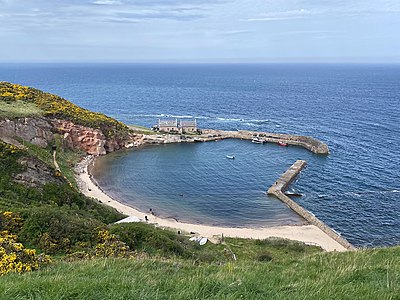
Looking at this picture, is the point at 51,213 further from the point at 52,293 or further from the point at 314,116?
the point at 314,116

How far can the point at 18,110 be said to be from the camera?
2338 inches

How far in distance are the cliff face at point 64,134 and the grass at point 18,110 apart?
1161 millimetres

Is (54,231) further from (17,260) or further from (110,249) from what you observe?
(17,260)

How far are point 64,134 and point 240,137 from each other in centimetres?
3762

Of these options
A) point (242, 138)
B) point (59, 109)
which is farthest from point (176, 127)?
point (59, 109)

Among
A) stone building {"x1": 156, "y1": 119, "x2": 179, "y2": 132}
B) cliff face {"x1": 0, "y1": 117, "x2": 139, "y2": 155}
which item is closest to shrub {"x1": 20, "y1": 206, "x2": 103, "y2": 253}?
cliff face {"x1": 0, "y1": 117, "x2": 139, "y2": 155}

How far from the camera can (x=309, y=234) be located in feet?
128

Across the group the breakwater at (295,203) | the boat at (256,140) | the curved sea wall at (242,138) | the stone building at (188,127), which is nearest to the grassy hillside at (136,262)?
the breakwater at (295,203)

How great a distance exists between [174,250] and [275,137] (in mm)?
62117

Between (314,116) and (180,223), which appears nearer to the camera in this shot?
(180,223)

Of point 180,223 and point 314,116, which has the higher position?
point 314,116

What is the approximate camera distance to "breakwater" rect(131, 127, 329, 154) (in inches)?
2911

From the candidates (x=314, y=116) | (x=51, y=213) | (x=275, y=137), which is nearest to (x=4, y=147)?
(x=51, y=213)

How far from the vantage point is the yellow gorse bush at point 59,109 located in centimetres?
6531
